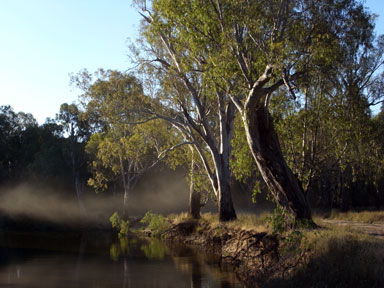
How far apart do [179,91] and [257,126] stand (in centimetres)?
1045

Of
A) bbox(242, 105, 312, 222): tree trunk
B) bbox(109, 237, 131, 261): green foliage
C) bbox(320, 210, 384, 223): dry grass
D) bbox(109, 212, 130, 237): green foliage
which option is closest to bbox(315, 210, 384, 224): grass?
bbox(320, 210, 384, 223): dry grass

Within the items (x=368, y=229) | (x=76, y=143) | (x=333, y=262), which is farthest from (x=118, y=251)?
(x=76, y=143)

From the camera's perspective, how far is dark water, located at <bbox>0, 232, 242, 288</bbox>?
47.6ft

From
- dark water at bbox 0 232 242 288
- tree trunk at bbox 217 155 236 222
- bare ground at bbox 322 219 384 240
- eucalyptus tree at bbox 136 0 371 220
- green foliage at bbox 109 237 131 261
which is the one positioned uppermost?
eucalyptus tree at bbox 136 0 371 220

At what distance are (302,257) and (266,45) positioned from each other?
7.57 meters

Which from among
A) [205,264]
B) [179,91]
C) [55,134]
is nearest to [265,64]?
[205,264]

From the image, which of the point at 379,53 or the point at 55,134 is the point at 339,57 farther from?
the point at 55,134

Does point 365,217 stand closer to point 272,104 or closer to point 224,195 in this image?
point 224,195

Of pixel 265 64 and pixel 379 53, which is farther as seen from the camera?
pixel 379 53

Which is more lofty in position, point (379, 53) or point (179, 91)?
point (379, 53)

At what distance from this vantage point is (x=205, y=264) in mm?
18234

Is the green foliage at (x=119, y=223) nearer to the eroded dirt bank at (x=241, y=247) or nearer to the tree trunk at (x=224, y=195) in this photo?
the eroded dirt bank at (x=241, y=247)

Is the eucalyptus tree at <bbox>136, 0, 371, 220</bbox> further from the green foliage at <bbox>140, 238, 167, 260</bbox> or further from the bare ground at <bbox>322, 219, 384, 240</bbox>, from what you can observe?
the green foliage at <bbox>140, 238, 167, 260</bbox>

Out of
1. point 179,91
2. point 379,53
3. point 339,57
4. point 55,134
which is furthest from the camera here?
point 55,134
